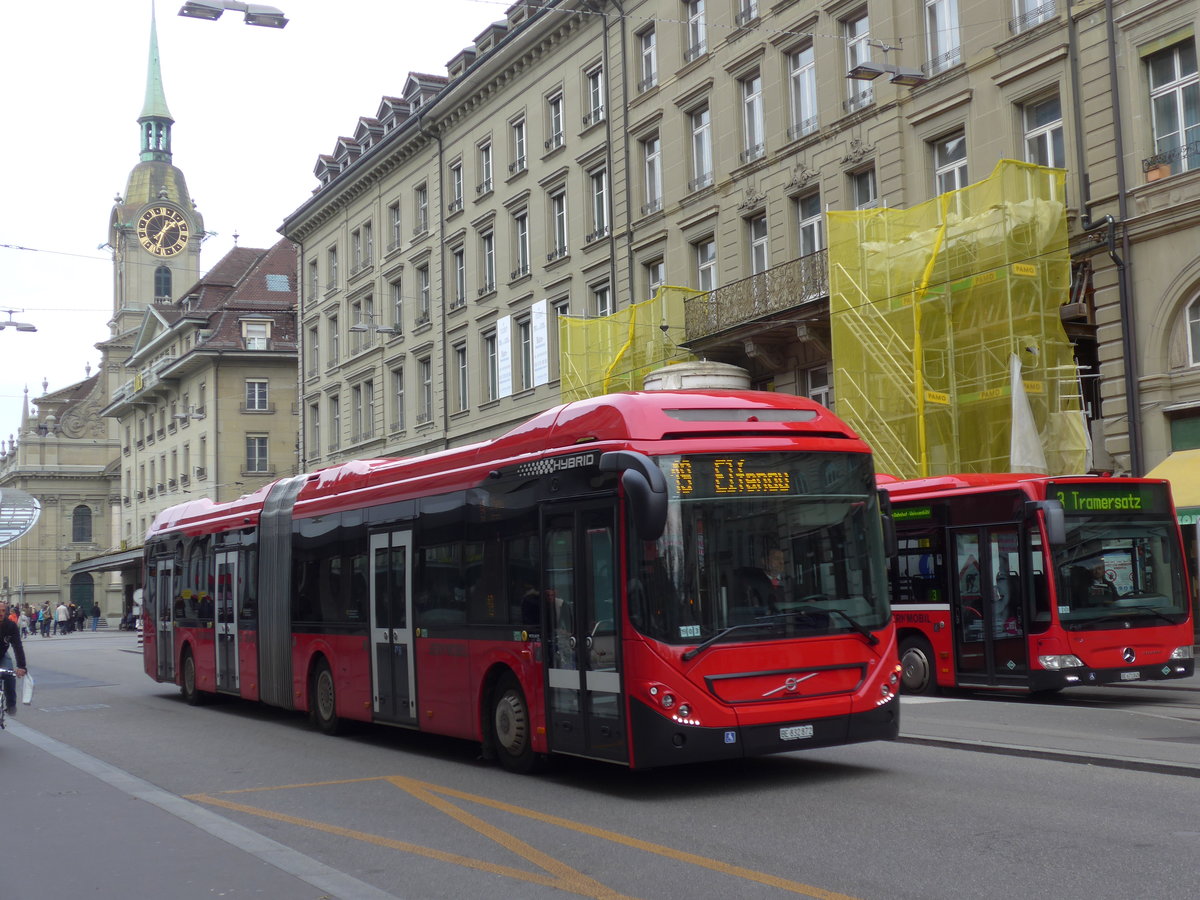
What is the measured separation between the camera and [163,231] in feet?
363

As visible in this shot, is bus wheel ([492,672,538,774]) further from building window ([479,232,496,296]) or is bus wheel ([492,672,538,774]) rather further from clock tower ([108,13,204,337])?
clock tower ([108,13,204,337])

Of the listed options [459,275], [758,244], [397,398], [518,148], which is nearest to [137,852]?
[758,244]

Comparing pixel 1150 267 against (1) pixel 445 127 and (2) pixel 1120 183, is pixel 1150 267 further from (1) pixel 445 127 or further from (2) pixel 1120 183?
(1) pixel 445 127

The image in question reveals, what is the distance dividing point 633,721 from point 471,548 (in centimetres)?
303

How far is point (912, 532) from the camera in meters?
18.0

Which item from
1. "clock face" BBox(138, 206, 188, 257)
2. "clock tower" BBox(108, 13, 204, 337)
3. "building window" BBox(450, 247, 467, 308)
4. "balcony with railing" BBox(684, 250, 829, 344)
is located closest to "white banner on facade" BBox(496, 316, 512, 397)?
"building window" BBox(450, 247, 467, 308)

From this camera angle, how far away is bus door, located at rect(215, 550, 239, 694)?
1853 centimetres

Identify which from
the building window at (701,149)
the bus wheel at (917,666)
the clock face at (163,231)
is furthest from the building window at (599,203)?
the clock face at (163,231)

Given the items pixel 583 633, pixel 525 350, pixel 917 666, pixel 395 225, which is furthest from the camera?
pixel 395 225

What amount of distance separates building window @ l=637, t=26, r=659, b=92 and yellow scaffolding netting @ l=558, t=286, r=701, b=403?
5.43 metres

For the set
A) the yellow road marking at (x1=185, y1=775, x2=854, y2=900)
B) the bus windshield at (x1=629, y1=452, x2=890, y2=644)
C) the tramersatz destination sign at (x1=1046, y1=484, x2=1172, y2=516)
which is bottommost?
the yellow road marking at (x1=185, y1=775, x2=854, y2=900)

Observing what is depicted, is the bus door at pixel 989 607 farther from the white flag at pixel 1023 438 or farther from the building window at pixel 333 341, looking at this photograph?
the building window at pixel 333 341

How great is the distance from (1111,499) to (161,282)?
10478cm

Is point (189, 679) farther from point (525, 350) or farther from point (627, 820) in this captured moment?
point (525, 350)
